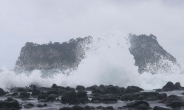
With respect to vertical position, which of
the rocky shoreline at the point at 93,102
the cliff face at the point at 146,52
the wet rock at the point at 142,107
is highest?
the cliff face at the point at 146,52

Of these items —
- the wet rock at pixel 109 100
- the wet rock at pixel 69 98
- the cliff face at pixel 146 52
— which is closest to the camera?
the wet rock at pixel 69 98

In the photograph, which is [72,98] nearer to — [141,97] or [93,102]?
[93,102]

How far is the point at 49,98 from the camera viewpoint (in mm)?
27500

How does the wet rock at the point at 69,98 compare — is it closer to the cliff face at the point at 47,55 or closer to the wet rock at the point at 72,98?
the wet rock at the point at 72,98

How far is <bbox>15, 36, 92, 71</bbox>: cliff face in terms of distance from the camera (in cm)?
10800

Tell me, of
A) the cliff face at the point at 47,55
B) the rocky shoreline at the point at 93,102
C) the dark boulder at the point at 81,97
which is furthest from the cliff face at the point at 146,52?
the dark boulder at the point at 81,97

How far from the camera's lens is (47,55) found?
113 m

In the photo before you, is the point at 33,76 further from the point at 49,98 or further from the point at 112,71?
the point at 49,98

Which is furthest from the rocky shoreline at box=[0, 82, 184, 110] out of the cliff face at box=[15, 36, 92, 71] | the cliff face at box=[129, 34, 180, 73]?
the cliff face at box=[15, 36, 92, 71]

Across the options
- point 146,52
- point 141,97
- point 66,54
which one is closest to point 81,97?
point 141,97

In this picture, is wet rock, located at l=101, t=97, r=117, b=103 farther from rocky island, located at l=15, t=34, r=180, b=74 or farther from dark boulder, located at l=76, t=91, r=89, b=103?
rocky island, located at l=15, t=34, r=180, b=74

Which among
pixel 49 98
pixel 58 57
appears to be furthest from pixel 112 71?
pixel 58 57

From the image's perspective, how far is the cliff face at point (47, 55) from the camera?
10800 centimetres

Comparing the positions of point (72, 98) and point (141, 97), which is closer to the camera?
point (72, 98)
